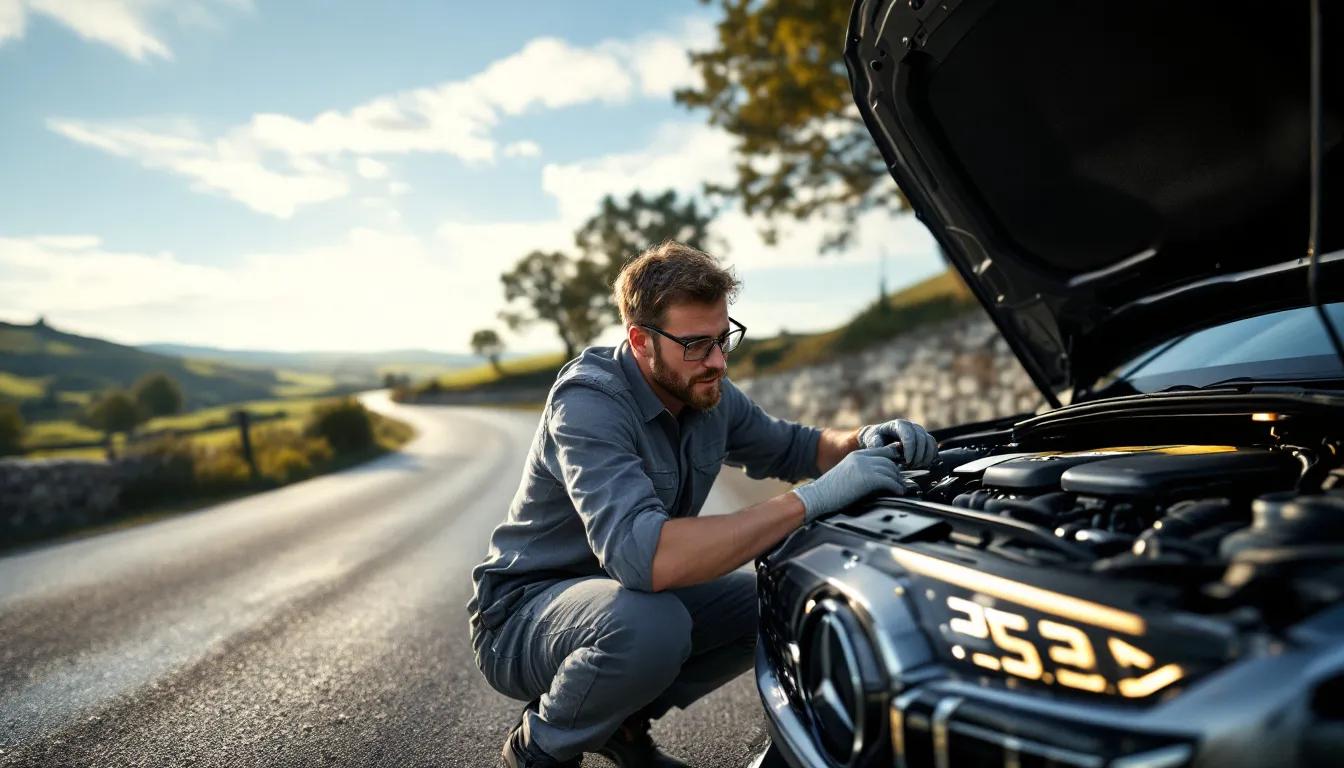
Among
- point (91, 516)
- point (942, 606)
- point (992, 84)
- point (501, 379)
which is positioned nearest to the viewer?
point (942, 606)

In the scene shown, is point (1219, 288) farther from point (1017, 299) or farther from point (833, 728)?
point (833, 728)

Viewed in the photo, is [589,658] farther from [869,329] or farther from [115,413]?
[115,413]

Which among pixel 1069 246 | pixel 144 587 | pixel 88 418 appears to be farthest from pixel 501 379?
pixel 1069 246

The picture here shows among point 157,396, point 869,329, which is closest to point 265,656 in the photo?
point 869,329

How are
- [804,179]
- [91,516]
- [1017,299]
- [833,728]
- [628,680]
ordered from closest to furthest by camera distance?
[833,728], [628,680], [1017,299], [91,516], [804,179]

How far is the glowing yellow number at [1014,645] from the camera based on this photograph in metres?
1.16

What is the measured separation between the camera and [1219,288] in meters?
2.57

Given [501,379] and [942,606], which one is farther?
[501,379]

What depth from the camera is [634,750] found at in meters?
2.30

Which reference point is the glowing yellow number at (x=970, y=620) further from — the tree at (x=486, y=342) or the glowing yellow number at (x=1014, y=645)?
the tree at (x=486, y=342)

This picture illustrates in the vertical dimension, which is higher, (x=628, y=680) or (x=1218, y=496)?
(x=1218, y=496)

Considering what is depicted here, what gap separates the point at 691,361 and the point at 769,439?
2.37 feet

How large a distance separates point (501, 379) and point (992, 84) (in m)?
55.9

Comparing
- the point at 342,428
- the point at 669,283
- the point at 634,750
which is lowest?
the point at 342,428
